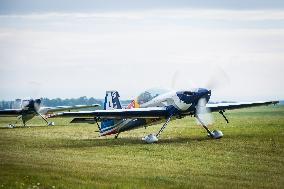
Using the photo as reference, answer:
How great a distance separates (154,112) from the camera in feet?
82.0

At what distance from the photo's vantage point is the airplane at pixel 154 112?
24388 millimetres

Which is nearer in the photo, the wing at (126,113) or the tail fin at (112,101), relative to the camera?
the wing at (126,113)

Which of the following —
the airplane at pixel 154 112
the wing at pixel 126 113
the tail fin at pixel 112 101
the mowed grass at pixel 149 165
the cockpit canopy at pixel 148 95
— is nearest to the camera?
the mowed grass at pixel 149 165

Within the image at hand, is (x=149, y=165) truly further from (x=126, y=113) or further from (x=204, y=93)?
(x=204, y=93)

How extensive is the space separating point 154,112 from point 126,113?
4.90ft

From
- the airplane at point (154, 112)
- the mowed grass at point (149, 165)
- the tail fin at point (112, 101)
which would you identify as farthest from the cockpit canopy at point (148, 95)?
the mowed grass at point (149, 165)

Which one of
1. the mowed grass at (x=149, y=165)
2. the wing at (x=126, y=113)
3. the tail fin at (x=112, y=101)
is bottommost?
the mowed grass at (x=149, y=165)

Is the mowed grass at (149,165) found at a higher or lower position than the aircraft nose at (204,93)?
lower

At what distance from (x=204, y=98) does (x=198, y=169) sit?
9.44 meters

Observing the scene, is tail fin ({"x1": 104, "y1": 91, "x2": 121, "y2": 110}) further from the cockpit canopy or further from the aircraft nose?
the aircraft nose

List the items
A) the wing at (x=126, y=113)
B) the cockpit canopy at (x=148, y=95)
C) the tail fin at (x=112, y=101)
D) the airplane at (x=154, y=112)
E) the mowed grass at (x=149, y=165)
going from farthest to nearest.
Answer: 1. the tail fin at (x=112, y=101)
2. the cockpit canopy at (x=148, y=95)
3. the airplane at (x=154, y=112)
4. the wing at (x=126, y=113)
5. the mowed grass at (x=149, y=165)

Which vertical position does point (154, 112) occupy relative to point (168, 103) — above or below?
below

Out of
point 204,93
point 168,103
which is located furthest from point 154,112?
point 204,93

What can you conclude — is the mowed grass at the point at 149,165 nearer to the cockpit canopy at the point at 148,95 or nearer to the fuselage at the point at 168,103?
the fuselage at the point at 168,103
